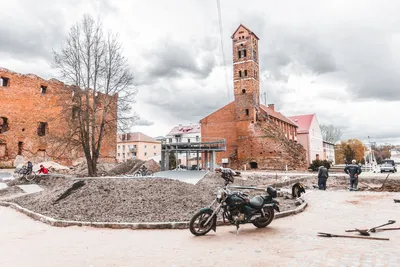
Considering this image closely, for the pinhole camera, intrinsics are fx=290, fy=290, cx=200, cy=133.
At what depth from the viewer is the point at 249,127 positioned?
4162 cm

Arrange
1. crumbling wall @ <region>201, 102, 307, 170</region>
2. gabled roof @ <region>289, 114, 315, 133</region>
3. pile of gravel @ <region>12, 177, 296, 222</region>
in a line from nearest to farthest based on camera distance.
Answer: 1. pile of gravel @ <region>12, 177, 296, 222</region>
2. crumbling wall @ <region>201, 102, 307, 170</region>
3. gabled roof @ <region>289, 114, 315, 133</region>

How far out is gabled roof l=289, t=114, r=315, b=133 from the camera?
6089 centimetres

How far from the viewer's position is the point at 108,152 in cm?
3803

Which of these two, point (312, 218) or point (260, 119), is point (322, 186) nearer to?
point (312, 218)

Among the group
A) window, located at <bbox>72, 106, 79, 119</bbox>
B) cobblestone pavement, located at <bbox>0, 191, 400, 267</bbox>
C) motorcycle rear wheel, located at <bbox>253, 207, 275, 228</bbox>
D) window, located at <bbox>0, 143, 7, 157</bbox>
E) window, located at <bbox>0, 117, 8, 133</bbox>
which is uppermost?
window, located at <bbox>0, 117, 8, 133</bbox>

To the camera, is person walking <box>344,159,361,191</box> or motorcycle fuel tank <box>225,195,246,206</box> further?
person walking <box>344,159,361,191</box>

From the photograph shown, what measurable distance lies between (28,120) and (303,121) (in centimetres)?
5199

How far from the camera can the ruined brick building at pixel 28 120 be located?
30.6 meters

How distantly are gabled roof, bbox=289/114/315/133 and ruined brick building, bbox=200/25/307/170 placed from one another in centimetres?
1920

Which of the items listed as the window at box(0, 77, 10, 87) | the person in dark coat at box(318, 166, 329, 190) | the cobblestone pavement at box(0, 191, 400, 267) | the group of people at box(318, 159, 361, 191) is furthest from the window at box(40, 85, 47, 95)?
the group of people at box(318, 159, 361, 191)

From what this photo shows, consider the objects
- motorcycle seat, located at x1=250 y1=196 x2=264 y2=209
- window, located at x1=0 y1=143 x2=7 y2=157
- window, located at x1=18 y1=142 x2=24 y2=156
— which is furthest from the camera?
window, located at x1=18 y1=142 x2=24 y2=156

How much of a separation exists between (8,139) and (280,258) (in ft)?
110

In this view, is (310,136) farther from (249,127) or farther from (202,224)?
(202,224)

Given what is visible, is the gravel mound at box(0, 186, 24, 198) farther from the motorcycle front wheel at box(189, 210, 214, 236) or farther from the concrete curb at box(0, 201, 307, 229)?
the motorcycle front wheel at box(189, 210, 214, 236)
